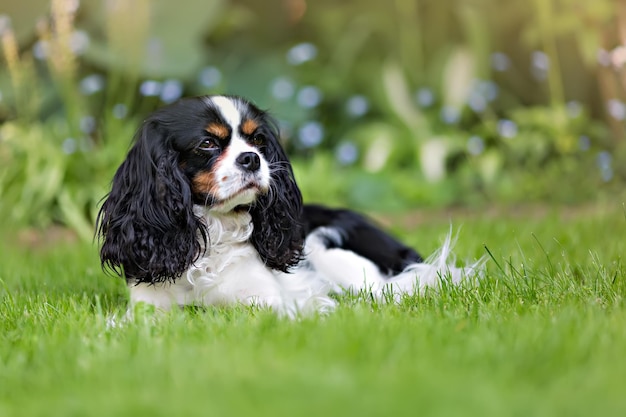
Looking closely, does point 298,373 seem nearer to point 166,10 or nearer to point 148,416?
point 148,416

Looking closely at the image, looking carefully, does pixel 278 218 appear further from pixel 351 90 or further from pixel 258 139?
pixel 351 90

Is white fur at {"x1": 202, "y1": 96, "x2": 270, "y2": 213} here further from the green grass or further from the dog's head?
the green grass

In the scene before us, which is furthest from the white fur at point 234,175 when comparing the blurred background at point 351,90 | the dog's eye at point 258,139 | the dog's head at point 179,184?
the blurred background at point 351,90

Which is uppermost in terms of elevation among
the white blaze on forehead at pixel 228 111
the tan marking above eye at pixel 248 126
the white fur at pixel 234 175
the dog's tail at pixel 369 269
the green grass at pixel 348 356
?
the white blaze on forehead at pixel 228 111

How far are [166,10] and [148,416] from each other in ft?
17.9

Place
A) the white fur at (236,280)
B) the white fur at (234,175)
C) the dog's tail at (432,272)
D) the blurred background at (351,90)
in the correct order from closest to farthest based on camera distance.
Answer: the white fur at (234,175) < the white fur at (236,280) < the dog's tail at (432,272) < the blurred background at (351,90)

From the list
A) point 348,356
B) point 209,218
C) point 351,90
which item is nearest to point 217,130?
point 209,218

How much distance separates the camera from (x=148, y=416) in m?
1.69

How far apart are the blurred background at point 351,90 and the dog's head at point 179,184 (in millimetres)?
2135

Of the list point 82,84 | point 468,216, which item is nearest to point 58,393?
point 468,216

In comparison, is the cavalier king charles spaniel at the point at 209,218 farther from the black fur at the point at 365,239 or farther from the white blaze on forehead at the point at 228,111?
the black fur at the point at 365,239

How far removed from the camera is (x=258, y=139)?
10.6 ft

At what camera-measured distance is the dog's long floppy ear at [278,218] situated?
320 centimetres

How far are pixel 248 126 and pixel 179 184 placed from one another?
353 mm
